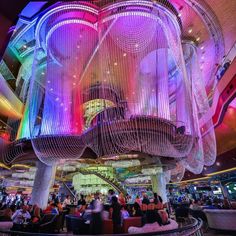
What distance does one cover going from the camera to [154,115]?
23.4ft

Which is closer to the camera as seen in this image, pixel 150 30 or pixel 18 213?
pixel 18 213

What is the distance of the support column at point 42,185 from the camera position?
407 inches

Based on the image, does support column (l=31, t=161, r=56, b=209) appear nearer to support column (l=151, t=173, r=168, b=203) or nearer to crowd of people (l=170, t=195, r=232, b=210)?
crowd of people (l=170, t=195, r=232, b=210)

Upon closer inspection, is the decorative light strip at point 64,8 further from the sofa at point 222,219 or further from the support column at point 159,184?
the support column at point 159,184

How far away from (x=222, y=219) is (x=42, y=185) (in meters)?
7.92

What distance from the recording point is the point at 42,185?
10.6m

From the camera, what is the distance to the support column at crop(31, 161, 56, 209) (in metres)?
10.3

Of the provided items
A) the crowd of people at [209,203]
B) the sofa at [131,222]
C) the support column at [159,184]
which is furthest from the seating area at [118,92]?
the support column at [159,184]

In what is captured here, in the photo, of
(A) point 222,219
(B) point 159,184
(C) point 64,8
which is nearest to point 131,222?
(A) point 222,219

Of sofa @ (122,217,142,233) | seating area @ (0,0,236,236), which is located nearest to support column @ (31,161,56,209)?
seating area @ (0,0,236,236)

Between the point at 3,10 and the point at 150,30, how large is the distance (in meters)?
6.34

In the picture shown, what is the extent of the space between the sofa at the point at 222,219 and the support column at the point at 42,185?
24.1 ft

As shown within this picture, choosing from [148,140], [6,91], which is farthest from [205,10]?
[6,91]

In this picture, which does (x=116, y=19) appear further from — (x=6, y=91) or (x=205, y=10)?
(x=6, y=91)
